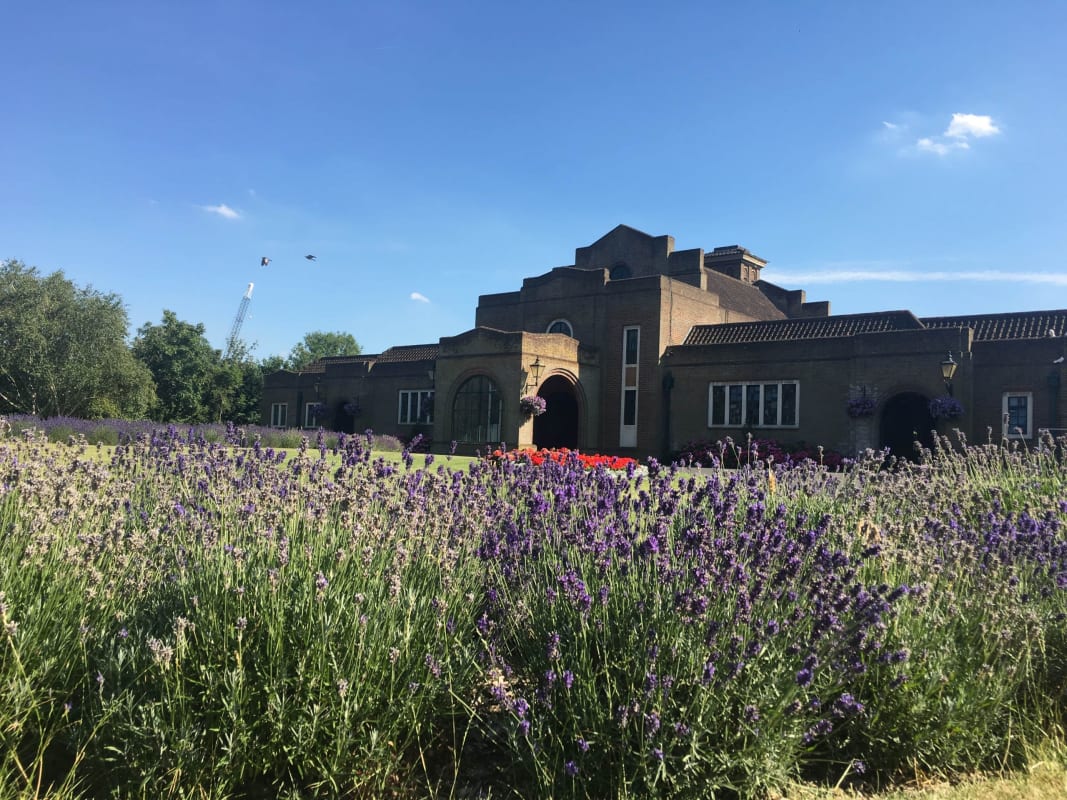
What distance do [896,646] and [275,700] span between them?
2915mm

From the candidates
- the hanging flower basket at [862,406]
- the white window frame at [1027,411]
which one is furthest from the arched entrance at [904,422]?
the white window frame at [1027,411]

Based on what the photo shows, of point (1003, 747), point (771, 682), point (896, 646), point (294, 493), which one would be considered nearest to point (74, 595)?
point (294, 493)

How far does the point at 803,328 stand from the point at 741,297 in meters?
9.30

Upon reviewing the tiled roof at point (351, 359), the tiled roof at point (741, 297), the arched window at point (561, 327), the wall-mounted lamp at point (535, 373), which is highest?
the tiled roof at point (741, 297)

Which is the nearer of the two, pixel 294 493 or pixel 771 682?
pixel 771 682

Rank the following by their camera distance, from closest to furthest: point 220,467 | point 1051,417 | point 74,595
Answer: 1. point 74,595
2. point 220,467
3. point 1051,417

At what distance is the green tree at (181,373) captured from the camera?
182 feet

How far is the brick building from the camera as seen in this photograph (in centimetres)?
2466

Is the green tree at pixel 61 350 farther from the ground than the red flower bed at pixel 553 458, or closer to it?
farther from the ground

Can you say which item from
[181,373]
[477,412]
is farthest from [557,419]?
[181,373]

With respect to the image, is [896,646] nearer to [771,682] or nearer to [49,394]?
[771,682]

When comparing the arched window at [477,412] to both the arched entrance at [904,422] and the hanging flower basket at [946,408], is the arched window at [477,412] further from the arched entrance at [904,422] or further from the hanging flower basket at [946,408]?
the hanging flower basket at [946,408]

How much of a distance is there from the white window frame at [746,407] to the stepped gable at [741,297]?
771cm

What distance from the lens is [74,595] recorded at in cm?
378
